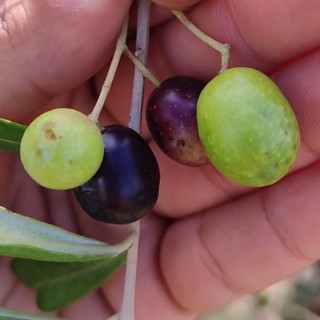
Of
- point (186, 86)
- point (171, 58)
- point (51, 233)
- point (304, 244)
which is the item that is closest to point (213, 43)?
point (186, 86)

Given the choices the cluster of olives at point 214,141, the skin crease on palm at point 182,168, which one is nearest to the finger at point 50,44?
the skin crease on palm at point 182,168

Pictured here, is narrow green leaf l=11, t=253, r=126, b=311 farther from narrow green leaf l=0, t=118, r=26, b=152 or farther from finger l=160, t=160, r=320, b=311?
narrow green leaf l=0, t=118, r=26, b=152

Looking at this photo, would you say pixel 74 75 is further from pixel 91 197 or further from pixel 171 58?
pixel 91 197

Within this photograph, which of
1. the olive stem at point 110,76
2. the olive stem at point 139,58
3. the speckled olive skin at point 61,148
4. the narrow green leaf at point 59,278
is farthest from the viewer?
the narrow green leaf at point 59,278

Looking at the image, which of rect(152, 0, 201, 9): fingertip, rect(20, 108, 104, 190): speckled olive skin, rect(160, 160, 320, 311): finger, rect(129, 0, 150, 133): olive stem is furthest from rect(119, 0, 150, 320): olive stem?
rect(160, 160, 320, 311): finger

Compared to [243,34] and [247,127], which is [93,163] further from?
[243,34]

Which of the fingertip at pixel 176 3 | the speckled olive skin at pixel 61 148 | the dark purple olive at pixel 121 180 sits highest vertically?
the fingertip at pixel 176 3

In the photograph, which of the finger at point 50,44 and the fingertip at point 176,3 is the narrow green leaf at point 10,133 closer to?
the finger at point 50,44
